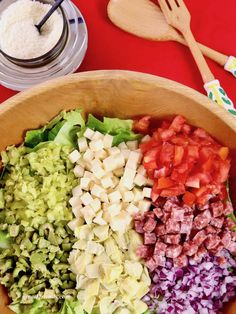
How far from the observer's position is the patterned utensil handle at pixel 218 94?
6.36ft

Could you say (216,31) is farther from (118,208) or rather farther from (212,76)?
(118,208)

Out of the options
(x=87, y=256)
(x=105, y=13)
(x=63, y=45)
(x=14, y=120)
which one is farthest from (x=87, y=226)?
(x=105, y=13)

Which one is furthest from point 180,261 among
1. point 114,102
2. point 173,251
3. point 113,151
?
point 114,102

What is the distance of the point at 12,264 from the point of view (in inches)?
70.6

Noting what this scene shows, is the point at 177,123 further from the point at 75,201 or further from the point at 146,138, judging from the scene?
the point at 75,201

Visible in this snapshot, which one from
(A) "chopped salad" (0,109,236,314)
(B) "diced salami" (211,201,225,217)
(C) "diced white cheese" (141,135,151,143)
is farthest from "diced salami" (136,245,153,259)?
(C) "diced white cheese" (141,135,151,143)

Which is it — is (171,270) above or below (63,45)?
below

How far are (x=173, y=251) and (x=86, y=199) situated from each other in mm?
284

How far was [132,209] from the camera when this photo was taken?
1738 mm

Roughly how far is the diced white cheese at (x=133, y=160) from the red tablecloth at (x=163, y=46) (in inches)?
14.7

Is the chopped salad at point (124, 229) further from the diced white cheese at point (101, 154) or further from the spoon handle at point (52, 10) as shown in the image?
the spoon handle at point (52, 10)

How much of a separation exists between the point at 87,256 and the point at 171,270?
0.24 meters

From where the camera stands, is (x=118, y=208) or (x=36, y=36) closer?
(x=118, y=208)

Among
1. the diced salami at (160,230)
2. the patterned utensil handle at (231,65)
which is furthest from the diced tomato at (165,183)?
the patterned utensil handle at (231,65)
